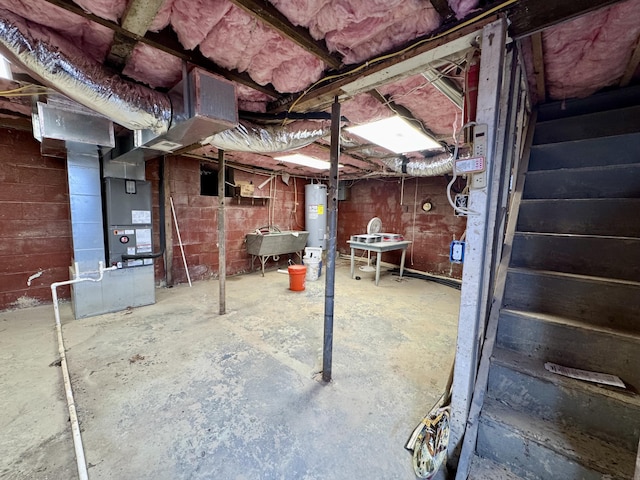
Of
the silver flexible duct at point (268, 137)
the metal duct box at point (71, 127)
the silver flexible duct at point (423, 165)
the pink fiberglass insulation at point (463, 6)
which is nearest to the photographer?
the pink fiberglass insulation at point (463, 6)

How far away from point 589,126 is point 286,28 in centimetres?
257

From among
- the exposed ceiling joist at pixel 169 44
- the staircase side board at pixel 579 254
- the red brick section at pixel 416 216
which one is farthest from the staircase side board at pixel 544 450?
the red brick section at pixel 416 216

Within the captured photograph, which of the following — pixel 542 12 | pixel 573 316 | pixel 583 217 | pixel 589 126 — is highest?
pixel 542 12

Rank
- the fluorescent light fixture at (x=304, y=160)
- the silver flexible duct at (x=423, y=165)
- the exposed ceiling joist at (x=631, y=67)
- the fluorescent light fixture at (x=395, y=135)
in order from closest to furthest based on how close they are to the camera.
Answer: the exposed ceiling joist at (x=631, y=67) → the fluorescent light fixture at (x=395, y=135) → the silver flexible duct at (x=423, y=165) → the fluorescent light fixture at (x=304, y=160)

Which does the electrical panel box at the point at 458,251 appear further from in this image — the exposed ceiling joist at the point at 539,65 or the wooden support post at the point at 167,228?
the wooden support post at the point at 167,228

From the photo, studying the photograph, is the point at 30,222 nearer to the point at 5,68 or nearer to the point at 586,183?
the point at 5,68

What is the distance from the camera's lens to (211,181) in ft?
16.2

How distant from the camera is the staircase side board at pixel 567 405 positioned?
109 centimetres

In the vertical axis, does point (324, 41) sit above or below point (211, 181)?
above

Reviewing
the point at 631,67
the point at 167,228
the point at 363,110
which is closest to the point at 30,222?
the point at 167,228

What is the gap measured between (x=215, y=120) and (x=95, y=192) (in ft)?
7.04

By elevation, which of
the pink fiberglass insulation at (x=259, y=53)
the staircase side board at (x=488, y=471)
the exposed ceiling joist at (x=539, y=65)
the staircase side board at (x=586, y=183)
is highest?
the exposed ceiling joist at (x=539, y=65)

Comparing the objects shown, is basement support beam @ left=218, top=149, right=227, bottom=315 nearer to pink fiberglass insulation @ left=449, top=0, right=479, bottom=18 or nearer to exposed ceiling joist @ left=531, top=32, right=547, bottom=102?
pink fiberglass insulation @ left=449, top=0, right=479, bottom=18

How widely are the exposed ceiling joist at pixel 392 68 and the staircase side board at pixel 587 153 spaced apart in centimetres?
148
